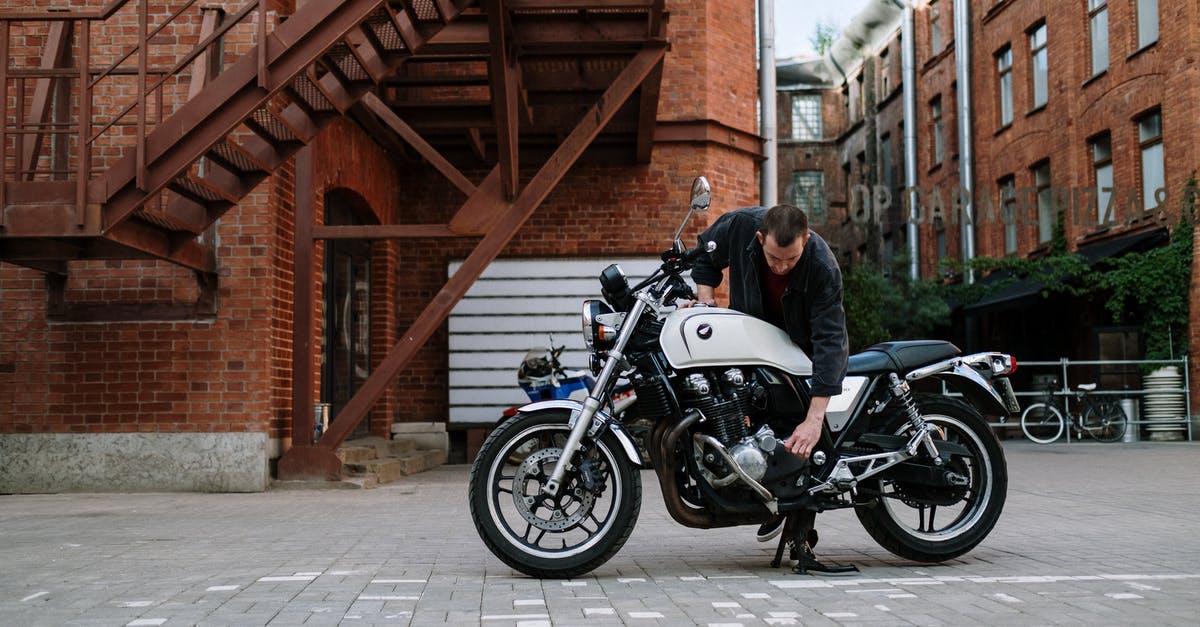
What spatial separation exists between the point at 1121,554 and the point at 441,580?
124 inches

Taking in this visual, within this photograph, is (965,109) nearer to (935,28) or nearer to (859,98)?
(935,28)

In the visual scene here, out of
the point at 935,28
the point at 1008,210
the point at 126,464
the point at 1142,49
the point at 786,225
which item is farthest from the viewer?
the point at 935,28

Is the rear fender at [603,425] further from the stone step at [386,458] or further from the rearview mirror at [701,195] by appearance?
the stone step at [386,458]

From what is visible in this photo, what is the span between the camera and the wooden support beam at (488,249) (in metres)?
9.98

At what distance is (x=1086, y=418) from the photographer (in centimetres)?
1934

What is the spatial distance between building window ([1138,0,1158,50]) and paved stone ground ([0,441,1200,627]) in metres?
14.3

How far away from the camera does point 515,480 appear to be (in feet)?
16.2

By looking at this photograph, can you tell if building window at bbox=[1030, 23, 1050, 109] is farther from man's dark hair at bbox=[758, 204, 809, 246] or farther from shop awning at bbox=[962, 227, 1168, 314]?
man's dark hair at bbox=[758, 204, 809, 246]

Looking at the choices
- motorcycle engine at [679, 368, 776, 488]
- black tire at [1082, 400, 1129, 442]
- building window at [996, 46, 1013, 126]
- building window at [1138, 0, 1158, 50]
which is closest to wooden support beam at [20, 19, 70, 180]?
motorcycle engine at [679, 368, 776, 488]

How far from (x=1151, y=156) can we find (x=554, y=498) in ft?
61.8

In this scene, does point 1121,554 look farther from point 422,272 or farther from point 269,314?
point 422,272

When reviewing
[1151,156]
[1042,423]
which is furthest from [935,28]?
[1042,423]

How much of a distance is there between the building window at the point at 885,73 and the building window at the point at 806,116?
284 inches

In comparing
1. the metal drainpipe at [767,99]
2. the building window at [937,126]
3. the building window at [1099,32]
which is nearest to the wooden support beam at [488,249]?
the metal drainpipe at [767,99]
